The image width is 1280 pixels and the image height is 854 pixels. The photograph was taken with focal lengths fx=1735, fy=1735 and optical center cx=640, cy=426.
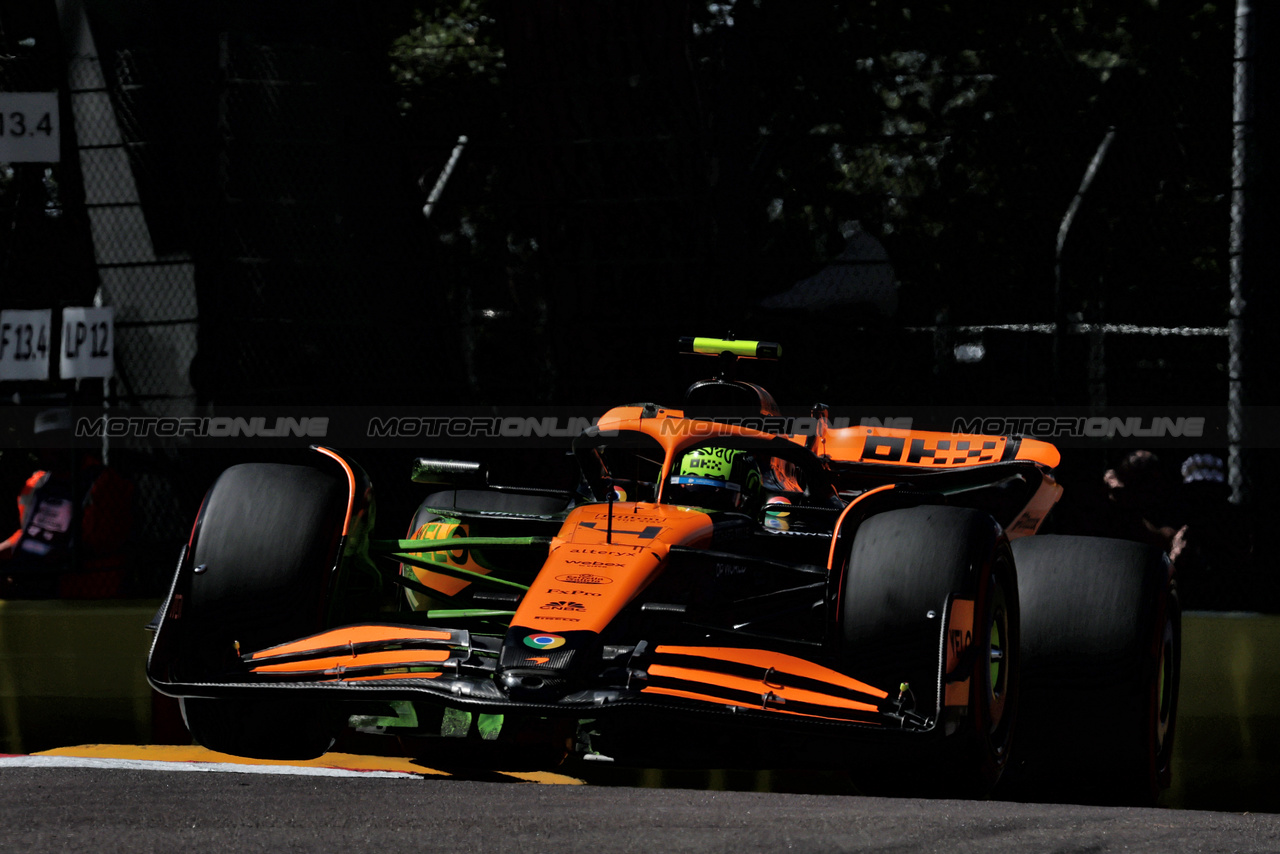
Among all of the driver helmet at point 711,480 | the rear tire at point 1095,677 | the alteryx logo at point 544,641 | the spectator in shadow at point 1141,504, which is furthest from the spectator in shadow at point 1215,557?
the alteryx logo at point 544,641

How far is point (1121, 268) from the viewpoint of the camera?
690 cm

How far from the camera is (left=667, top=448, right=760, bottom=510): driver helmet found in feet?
18.4

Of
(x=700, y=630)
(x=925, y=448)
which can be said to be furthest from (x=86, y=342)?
(x=700, y=630)

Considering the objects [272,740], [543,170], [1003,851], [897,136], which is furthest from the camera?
[543,170]

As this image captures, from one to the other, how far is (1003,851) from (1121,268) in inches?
149

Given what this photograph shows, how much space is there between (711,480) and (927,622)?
1.39 metres

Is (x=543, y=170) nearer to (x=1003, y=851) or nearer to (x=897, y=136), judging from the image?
(x=897, y=136)

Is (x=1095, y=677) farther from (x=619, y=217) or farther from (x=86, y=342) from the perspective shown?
(x=86, y=342)

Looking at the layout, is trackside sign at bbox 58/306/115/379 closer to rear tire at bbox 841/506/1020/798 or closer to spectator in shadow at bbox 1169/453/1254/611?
rear tire at bbox 841/506/1020/798

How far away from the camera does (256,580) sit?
4.89m

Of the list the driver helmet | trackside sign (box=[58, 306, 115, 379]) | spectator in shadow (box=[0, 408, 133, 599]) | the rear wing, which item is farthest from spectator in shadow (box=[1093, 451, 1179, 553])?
trackside sign (box=[58, 306, 115, 379])

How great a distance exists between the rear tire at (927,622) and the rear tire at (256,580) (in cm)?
153

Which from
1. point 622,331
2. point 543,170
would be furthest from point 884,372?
point 543,170

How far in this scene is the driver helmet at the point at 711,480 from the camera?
562cm
